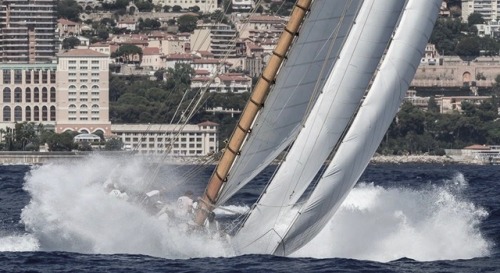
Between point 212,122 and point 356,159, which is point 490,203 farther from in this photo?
point 212,122

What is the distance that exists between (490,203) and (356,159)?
18541 mm

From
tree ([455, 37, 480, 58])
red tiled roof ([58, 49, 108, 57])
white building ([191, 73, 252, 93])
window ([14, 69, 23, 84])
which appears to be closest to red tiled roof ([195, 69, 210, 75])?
white building ([191, 73, 252, 93])

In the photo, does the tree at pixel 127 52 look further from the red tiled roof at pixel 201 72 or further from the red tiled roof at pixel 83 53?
the red tiled roof at pixel 201 72

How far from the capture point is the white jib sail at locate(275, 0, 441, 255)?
2812 centimetres

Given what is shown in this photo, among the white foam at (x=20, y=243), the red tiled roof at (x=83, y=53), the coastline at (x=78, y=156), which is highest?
the red tiled roof at (x=83, y=53)

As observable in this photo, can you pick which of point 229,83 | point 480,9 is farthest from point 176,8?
point 229,83

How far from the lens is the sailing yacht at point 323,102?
28.2m

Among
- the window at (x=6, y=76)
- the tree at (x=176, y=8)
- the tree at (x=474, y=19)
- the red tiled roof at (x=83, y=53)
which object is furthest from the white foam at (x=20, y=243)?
the tree at (x=176, y=8)

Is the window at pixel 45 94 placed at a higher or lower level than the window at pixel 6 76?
lower

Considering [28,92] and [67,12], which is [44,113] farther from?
[67,12]

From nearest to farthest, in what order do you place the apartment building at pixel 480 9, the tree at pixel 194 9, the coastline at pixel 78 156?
1. the coastline at pixel 78 156
2. the tree at pixel 194 9
3. the apartment building at pixel 480 9

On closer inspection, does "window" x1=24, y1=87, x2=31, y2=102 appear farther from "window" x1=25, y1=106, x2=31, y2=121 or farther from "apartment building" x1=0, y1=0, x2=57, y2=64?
"apartment building" x1=0, y1=0, x2=57, y2=64

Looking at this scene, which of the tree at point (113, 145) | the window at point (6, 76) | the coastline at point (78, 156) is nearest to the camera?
the coastline at point (78, 156)

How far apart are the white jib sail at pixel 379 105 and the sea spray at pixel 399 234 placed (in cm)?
166
